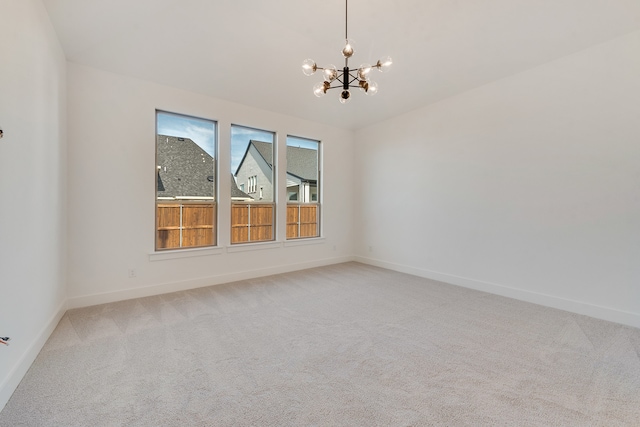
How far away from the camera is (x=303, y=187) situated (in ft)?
17.6

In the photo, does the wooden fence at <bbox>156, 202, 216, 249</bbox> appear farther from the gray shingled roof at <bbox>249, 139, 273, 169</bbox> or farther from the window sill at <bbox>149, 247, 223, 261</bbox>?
the gray shingled roof at <bbox>249, 139, 273, 169</bbox>

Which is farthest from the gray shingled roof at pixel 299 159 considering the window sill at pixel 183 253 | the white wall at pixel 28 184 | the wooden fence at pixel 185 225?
the white wall at pixel 28 184

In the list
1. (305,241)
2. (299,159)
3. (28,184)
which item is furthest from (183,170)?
(305,241)

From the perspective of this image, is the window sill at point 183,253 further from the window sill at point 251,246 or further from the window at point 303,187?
the window at point 303,187

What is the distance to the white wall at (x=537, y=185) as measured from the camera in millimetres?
2877

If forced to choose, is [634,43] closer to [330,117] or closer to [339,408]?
[330,117]

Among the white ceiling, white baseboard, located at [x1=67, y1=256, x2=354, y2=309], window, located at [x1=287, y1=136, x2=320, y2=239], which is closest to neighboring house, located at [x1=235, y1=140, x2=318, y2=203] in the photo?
window, located at [x1=287, y1=136, x2=320, y2=239]

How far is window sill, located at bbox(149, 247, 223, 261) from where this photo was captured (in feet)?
12.1

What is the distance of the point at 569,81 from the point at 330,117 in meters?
3.44

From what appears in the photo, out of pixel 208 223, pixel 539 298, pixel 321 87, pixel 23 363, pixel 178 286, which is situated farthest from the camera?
pixel 208 223

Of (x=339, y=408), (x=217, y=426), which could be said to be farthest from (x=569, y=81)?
(x=217, y=426)

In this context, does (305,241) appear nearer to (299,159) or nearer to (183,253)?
(299,159)

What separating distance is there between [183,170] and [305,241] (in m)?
2.46

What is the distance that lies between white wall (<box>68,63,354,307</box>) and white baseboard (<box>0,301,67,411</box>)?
772mm
